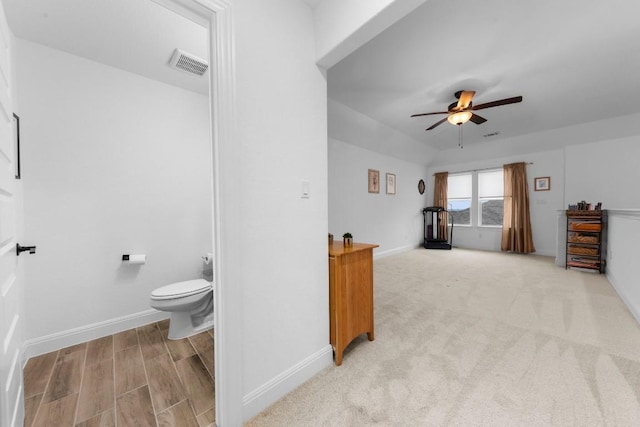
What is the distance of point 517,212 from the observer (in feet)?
17.4

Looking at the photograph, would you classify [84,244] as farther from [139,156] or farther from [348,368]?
[348,368]

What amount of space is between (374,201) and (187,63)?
3991 millimetres

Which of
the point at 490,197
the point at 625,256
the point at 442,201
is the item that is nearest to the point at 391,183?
the point at 442,201

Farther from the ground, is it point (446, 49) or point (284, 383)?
point (446, 49)

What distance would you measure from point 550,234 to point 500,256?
119 centimetres

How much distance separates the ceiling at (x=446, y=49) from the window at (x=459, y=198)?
103 inches

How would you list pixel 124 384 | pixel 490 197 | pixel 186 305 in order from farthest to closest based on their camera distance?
pixel 490 197, pixel 186 305, pixel 124 384

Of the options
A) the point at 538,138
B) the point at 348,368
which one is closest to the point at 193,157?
the point at 348,368

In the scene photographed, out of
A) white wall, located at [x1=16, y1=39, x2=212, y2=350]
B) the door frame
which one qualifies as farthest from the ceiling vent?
the door frame

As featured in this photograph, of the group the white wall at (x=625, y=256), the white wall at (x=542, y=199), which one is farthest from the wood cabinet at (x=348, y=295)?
the white wall at (x=542, y=199)

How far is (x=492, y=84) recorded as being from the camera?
9.93ft

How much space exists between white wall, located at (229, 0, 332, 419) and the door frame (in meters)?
0.03

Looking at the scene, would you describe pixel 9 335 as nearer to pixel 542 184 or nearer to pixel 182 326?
pixel 182 326

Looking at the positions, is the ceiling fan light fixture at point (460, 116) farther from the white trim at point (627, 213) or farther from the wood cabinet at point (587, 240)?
the wood cabinet at point (587, 240)
